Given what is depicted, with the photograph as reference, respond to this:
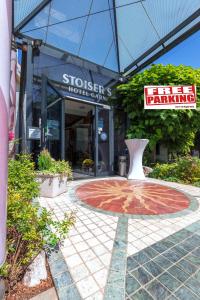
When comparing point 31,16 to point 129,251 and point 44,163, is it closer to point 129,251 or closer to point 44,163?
point 44,163

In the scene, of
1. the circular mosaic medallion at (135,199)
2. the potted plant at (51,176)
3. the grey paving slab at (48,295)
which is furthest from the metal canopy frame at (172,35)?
the grey paving slab at (48,295)

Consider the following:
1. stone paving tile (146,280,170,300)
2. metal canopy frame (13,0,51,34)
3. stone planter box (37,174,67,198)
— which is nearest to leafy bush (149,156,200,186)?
stone planter box (37,174,67,198)

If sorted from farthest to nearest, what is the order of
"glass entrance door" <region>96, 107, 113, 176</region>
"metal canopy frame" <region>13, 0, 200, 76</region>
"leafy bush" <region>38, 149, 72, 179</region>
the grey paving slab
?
1. "glass entrance door" <region>96, 107, 113, 176</region>
2. "metal canopy frame" <region>13, 0, 200, 76</region>
3. "leafy bush" <region>38, 149, 72, 179</region>
4. the grey paving slab

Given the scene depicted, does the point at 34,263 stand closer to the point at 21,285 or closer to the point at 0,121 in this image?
the point at 21,285

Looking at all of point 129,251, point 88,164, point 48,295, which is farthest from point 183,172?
point 48,295

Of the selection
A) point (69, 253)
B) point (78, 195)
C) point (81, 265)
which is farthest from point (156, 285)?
point (78, 195)

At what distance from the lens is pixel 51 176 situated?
423 centimetres

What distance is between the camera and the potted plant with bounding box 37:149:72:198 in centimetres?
424

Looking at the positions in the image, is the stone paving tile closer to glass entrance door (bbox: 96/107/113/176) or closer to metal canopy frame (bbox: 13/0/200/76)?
glass entrance door (bbox: 96/107/113/176)

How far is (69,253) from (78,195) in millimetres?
2376

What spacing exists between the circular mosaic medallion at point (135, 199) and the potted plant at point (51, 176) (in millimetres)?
507

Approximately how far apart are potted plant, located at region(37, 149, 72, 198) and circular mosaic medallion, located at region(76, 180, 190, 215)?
507 mm

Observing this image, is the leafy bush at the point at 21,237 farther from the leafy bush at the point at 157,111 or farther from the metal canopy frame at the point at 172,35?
the metal canopy frame at the point at 172,35

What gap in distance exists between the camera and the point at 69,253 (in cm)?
217
